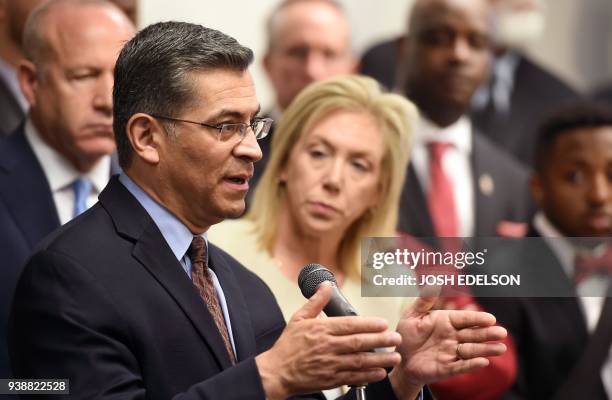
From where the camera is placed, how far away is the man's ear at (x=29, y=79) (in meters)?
3.69

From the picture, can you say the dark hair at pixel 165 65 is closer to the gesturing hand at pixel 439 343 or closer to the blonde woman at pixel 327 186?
the gesturing hand at pixel 439 343

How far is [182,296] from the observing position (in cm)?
262

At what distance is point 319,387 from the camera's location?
96.3 inches

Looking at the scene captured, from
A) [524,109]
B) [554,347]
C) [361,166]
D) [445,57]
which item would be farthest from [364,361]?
[524,109]

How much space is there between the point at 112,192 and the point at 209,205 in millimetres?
208

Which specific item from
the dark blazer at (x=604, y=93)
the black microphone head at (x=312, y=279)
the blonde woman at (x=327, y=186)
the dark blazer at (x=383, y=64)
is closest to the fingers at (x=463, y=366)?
the black microphone head at (x=312, y=279)

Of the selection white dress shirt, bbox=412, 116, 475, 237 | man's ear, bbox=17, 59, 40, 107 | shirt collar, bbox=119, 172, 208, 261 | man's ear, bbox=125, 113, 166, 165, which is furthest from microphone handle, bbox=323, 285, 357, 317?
white dress shirt, bbox=412, 116, 475, 237

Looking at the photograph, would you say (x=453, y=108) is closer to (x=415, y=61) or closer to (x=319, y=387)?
(x=415, y=61)

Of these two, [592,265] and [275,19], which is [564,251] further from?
[275,19]

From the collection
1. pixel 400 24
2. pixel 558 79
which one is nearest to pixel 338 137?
pixel 558 79

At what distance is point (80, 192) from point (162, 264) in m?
1.07

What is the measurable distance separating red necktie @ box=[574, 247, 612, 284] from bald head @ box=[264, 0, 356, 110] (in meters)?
1.64

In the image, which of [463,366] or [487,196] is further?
[487,196]

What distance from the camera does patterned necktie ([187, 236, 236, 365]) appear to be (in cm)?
272
